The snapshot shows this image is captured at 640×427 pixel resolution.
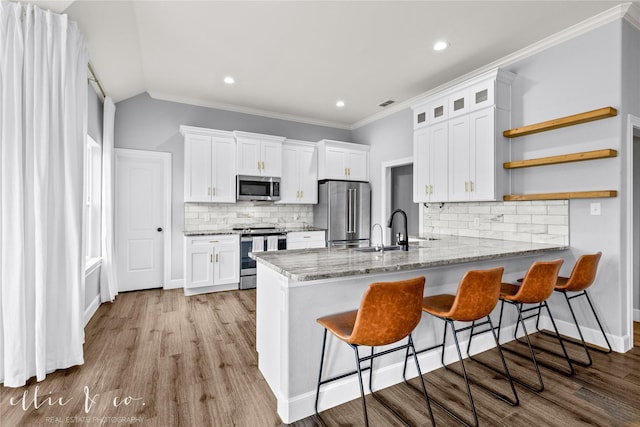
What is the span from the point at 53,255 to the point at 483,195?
3.99m

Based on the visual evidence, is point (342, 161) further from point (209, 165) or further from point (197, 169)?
point (197, 169)

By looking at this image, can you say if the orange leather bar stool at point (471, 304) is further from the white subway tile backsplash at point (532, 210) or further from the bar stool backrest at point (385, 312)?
the white subway tile backsplash at point (532, 210)

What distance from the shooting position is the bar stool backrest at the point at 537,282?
2.26 meters

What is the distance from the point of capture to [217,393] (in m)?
2.13

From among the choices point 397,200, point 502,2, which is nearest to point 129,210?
point 397,200

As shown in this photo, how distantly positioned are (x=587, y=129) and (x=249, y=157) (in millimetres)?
4225

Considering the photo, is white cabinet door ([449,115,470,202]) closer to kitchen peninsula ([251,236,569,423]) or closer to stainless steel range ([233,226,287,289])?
kitchen peninsula ([251,236,569,423])

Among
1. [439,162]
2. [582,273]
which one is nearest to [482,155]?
[439,162]

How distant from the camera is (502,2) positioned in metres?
2.64

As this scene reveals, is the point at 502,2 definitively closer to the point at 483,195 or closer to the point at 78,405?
the point at 483,195

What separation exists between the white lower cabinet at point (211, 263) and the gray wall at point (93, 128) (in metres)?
1.06

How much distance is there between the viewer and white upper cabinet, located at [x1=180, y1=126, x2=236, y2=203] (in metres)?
4.72

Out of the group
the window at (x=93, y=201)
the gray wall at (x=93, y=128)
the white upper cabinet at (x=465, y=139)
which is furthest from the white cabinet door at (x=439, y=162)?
the window at (x=93, y=201)

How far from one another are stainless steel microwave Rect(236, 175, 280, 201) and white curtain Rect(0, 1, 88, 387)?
2.61 meters
